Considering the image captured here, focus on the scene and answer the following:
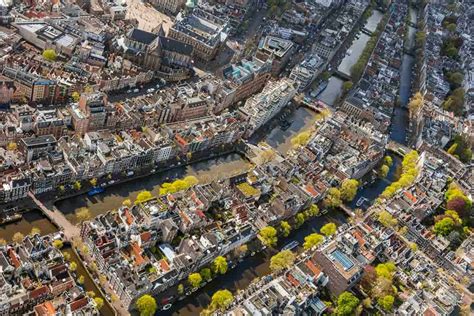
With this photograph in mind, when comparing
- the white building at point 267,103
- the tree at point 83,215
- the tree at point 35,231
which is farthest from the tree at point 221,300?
the white building at point 267,103

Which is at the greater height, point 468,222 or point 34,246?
point 468,222

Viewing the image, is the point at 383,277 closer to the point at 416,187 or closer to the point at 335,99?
the point at 416,187

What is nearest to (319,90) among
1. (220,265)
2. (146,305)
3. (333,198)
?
(333,198)

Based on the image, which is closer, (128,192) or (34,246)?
(34,246)

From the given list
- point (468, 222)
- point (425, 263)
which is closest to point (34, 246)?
point (425, 263)

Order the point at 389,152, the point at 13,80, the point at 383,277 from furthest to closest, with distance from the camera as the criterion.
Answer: the point at 389,152 < the point at 13,80 < the point at 383,277

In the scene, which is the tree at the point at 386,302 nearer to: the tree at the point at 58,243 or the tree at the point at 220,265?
the tree at the point at 220,265
